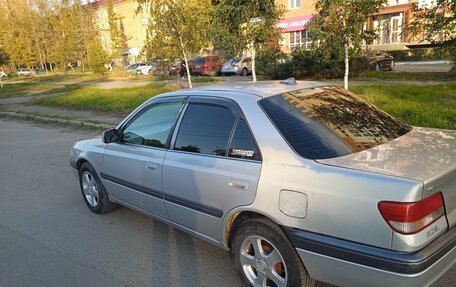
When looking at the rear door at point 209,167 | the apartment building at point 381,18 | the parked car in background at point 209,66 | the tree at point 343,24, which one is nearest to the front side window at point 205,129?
the rear door at point 209,167

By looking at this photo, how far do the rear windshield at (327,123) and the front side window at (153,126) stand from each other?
3.62ft

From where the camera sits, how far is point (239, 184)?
2.81m

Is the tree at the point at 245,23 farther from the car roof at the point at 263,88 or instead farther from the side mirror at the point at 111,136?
the car roof at the point at 263,88

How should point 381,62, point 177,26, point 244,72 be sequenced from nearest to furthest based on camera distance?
point 177,26
point 381,62
point 244,72

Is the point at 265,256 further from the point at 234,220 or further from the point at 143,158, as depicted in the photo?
the point at 143,158

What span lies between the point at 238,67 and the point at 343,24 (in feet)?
58.1

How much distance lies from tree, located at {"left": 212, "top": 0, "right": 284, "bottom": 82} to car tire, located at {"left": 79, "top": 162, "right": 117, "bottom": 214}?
7.04 metres

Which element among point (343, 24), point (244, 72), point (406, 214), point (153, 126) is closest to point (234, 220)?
point (406, 214)

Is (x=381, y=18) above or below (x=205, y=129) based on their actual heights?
above

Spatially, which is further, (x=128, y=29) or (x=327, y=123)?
(x=128, y=29)

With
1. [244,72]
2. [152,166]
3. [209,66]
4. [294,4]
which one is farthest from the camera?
[294,4]

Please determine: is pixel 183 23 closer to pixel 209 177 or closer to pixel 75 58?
pixel 209 177

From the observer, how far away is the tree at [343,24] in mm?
8297

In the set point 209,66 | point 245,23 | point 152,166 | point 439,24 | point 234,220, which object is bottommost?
point 209,66
